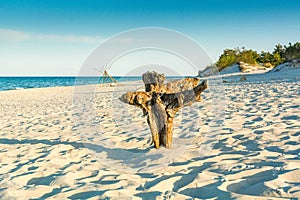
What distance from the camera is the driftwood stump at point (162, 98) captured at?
381 cm

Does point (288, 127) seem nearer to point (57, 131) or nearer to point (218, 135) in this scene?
point (218, 135)

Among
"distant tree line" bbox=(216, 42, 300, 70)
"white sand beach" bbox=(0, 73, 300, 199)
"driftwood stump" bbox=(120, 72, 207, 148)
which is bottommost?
"white sand beach" bbox=(0, 73, 300, 199)

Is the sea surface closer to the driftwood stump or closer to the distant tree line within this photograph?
the driftwood stump

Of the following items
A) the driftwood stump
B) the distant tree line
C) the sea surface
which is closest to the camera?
the driftwood stump

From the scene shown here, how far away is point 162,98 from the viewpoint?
3.96 meters

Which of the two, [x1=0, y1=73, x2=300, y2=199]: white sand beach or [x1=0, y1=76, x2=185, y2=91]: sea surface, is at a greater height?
[x1=0, y1=76, x2=185, y2=91]: sea surface

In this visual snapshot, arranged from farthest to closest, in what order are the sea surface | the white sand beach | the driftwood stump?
the sea surface → the driftwood stump → the white sand beach

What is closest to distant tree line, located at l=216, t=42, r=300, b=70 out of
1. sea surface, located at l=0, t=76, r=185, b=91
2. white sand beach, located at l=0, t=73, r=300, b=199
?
sea surface, located at l=0, t=76, r=185, b=91

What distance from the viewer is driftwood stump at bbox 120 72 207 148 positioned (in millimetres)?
3814

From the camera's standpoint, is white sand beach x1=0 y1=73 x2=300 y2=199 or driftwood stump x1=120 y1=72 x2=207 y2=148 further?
driftwood stump x1=120 y1=72 x2=207 y2=148

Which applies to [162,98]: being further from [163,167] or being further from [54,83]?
[54,83]

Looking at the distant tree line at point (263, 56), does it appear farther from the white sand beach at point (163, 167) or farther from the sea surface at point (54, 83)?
the white sand beach at point (163, 167)

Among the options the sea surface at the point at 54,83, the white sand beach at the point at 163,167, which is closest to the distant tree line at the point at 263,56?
the sea surface at the point at 54,83

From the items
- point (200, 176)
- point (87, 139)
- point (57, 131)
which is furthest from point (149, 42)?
point (57, 131)
